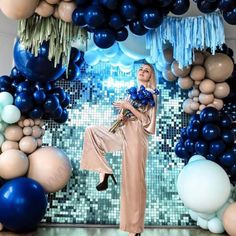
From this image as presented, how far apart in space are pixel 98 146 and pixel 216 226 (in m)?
1.53

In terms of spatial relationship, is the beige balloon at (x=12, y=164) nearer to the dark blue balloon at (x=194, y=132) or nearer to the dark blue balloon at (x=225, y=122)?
the dark blue balloon at (x=194, y=132)

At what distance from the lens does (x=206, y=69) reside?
13.3 ft

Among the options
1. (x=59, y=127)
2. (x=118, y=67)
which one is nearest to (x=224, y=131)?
(x=118, y=67)

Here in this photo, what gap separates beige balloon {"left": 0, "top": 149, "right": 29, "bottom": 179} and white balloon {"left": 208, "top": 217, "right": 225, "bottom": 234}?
1.95 metres

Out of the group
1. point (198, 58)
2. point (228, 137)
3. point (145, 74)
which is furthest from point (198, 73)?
point (145, 74)

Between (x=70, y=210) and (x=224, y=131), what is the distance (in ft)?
6.13

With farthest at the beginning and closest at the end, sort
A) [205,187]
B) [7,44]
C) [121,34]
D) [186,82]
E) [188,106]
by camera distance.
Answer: [7,44] < [188,106] < [186,82] < [205,187] < [121,34]

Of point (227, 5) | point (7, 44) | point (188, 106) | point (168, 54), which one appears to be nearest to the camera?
point (227, 5)

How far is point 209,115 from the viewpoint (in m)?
3.78

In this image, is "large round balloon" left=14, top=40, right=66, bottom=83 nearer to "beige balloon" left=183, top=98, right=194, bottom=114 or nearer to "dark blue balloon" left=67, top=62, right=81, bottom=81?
"dark blue balloon" left=67, top=62, right=81, bottom=81

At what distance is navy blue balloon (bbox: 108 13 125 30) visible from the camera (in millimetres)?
2934

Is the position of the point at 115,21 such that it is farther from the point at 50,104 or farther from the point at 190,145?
the point at 190,145

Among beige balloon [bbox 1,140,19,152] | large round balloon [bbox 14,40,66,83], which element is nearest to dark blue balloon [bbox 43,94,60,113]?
large round balloon [bbox 14,40,66,83]

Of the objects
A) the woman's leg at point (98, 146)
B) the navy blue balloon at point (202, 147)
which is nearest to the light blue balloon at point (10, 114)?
the woman's leg at point (98, 146)
